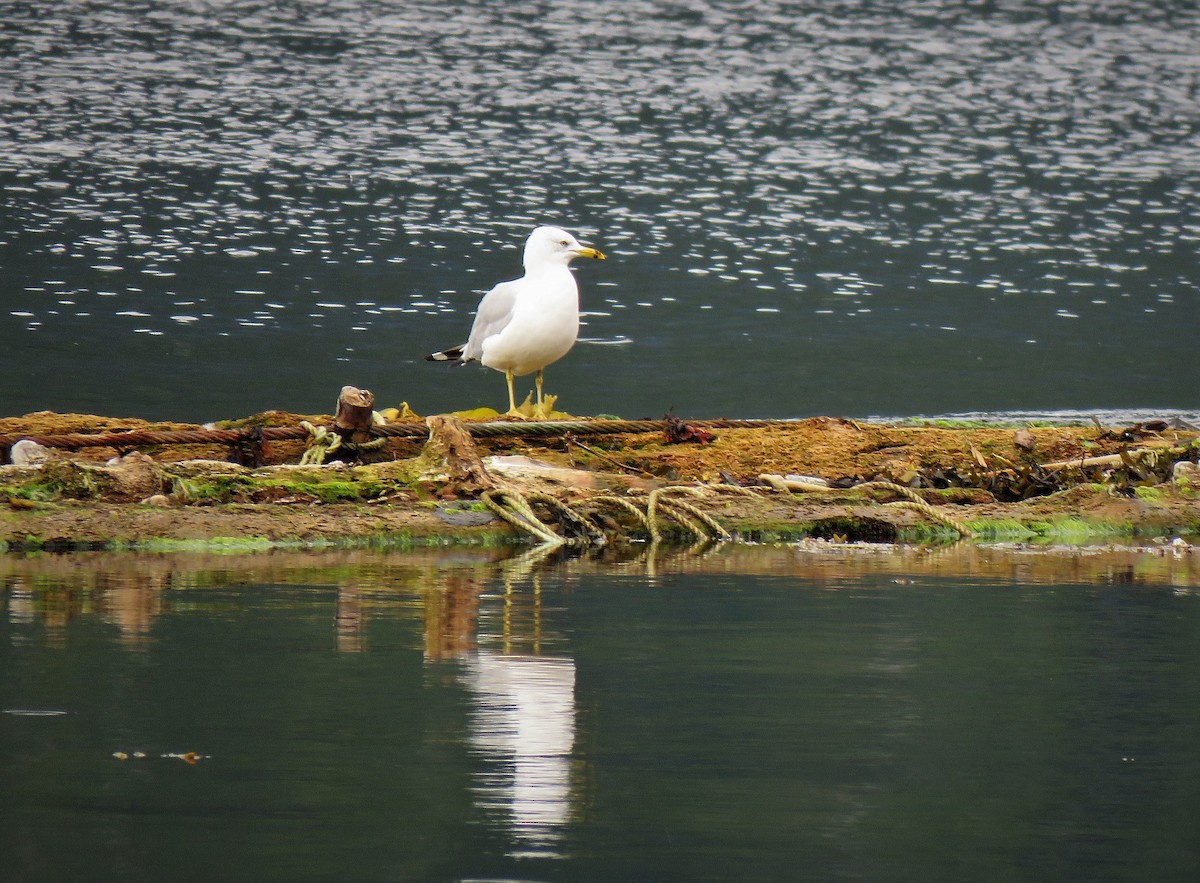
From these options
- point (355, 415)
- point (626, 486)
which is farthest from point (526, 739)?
point (355, 415)

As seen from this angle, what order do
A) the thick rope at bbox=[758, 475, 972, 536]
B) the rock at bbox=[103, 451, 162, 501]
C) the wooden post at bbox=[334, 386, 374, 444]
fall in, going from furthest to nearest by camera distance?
1. the wooden post at bbox=[334, 386, 374, 444]
2. the thick rope at bbox=[758, 475, 972, 536]
3. the rock at bbox=[103, 451, 162, 501]

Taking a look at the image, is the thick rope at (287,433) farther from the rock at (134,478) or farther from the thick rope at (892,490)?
the thick rope at (892,490)

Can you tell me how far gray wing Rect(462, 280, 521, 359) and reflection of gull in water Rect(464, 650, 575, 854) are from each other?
6.49 metres

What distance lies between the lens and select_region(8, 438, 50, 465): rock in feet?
31.5

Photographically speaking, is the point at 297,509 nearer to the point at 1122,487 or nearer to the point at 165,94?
the point at 1122,487

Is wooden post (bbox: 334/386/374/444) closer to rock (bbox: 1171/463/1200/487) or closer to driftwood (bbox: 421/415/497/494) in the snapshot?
driftwood (bbox: 421/415/497/494)

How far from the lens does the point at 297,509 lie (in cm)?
930

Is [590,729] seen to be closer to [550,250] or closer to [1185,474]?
[1185,474]

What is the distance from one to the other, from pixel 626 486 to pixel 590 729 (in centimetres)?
516

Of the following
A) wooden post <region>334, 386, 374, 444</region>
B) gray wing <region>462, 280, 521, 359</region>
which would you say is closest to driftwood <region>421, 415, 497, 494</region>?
wooden post <region>334, 386, 374, 444</region>

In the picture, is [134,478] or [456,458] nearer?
[134,478]

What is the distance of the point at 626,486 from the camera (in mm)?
10094

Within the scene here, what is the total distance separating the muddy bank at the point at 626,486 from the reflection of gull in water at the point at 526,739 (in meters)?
3.40

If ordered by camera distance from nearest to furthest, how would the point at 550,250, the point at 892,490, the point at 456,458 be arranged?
the point at 456,458 < the point at 892,490 < the point at 550,250
